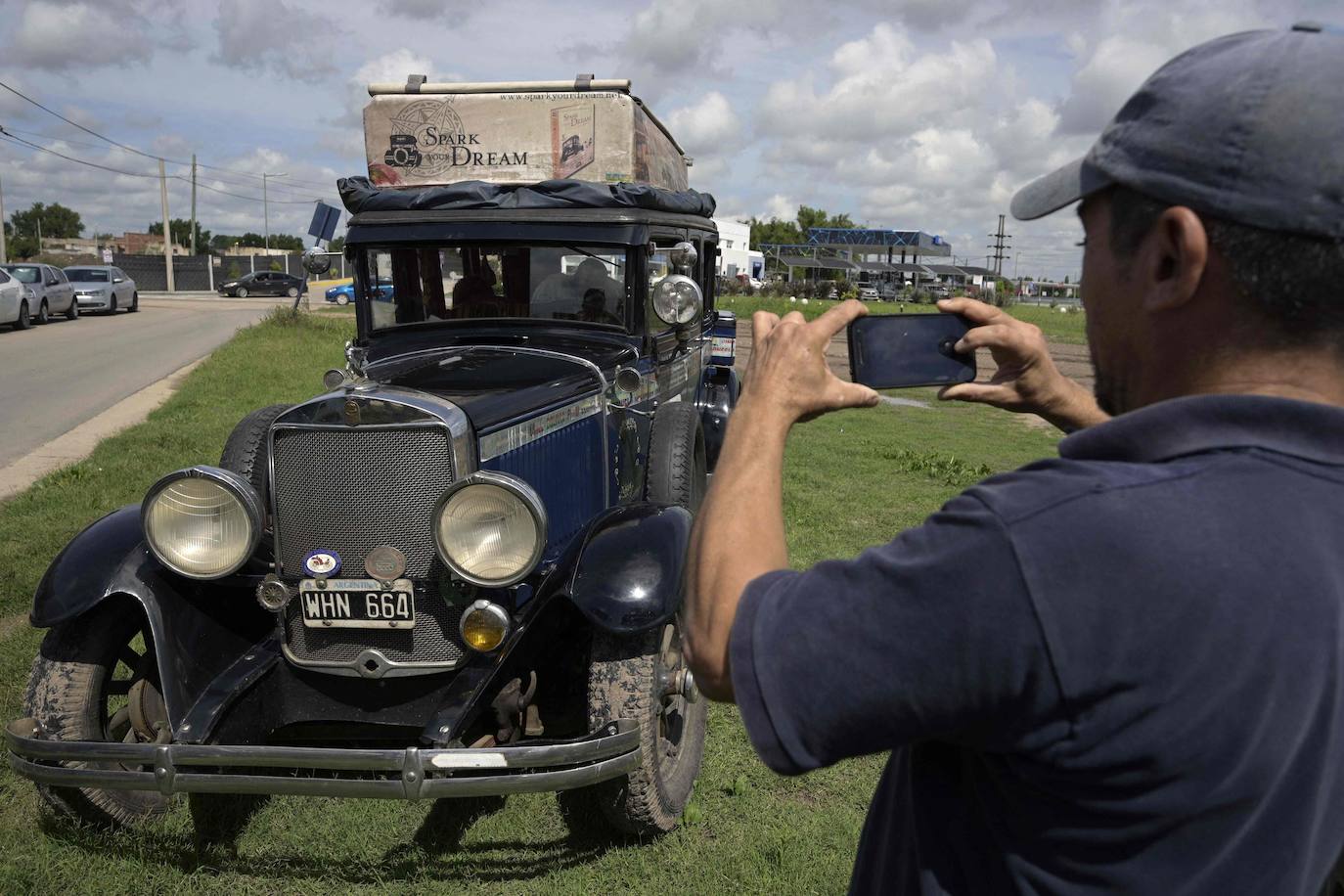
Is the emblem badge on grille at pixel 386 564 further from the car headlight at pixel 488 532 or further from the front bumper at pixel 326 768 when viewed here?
the front bumper at pixel 326 768

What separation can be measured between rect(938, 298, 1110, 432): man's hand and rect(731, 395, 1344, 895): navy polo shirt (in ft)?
1.70

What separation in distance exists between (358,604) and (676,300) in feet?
7.38

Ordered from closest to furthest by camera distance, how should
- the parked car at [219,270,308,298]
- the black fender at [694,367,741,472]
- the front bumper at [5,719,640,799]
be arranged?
the front bumper at [5,719,640,799]
the black fender at [694,367,741,472]
the parked car at [219,270,308,298]

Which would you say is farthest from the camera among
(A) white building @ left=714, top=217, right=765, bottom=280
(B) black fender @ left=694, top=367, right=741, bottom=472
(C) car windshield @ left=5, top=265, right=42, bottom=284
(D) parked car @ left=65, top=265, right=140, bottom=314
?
(A) white building @ left=714, top=217, right=765, bottom=280

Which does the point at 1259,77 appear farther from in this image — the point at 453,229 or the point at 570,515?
the point at 453,229

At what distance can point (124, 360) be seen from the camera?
675 inches

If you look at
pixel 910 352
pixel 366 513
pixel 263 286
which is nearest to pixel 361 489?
pixel 366 513

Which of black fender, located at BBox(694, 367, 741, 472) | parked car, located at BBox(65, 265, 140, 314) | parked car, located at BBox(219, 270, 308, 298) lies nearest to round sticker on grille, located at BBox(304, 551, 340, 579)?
black fender, located at BBox(694, 367, 741, 472)

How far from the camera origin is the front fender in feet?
10.8

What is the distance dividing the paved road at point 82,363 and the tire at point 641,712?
7892mm

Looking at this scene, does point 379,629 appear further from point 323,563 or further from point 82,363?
point 82,363

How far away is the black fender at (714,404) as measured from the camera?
6.82 m

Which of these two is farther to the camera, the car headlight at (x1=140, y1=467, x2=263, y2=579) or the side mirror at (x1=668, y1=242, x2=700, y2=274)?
the side mirror at (x1=668, y1=242, x2=700, y2=274)

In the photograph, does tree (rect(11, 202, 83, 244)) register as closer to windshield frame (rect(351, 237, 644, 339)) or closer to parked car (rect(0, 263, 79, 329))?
parked car (rect(0, 263, 79, 329))
